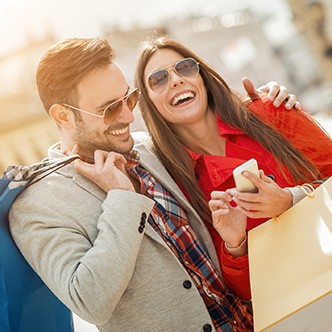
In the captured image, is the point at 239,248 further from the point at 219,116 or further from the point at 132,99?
the point at 132,99

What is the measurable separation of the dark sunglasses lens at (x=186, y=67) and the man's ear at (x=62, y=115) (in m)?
0.66

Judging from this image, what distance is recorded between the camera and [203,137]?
2756mm

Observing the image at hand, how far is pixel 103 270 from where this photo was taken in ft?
5.92

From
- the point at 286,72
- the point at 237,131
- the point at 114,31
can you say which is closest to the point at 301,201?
the point at 237,131

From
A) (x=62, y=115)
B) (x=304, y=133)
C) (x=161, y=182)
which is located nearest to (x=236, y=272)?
(x=161, y=182)

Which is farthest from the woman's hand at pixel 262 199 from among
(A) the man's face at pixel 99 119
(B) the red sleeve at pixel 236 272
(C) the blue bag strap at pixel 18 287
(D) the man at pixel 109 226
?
(C) the blue bag strap at pixel 18 287

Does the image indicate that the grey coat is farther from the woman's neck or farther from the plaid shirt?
the woman's neck

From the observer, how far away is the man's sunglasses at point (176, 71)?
269cm

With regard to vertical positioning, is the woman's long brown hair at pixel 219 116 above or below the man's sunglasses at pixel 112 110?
below

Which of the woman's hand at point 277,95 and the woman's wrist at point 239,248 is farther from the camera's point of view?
the woman's hand at point 277,95

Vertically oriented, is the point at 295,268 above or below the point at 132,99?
below

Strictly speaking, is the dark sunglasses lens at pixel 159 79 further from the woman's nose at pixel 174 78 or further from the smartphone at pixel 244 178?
the smartphone at pixel 244 178

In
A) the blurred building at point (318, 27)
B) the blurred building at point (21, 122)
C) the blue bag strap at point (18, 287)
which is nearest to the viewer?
the blue bag strap at point (18, 287)

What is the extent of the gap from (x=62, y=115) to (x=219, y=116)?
87 cm
